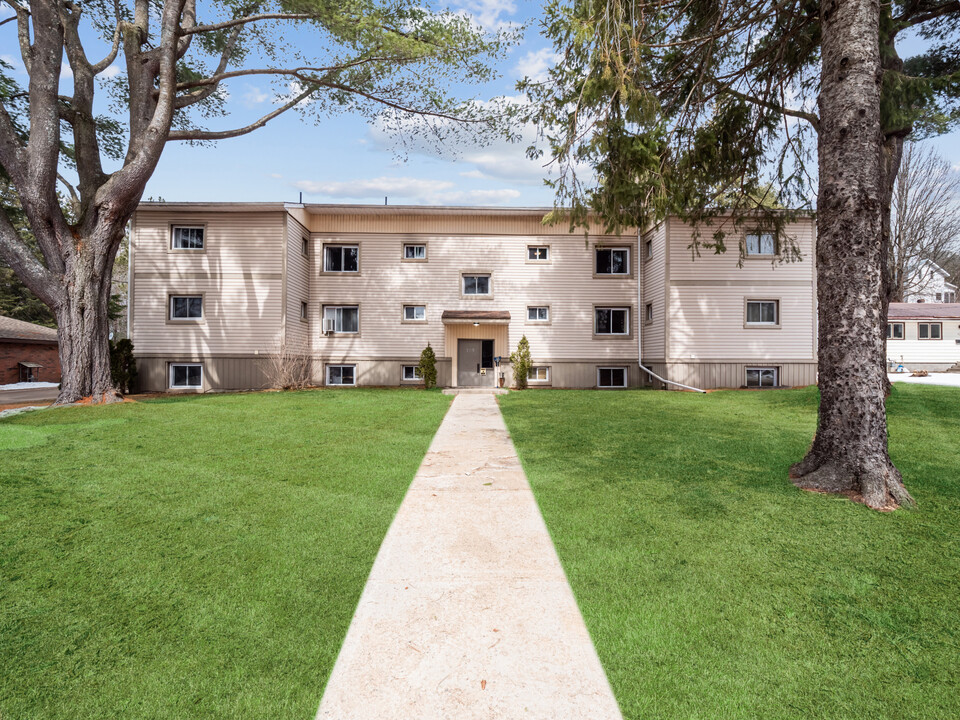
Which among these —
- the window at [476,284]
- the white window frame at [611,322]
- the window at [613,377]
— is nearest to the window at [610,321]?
the white window frame at [611,322]

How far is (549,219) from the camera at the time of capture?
294 inches

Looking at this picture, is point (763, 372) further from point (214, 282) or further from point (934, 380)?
point (214, 282)

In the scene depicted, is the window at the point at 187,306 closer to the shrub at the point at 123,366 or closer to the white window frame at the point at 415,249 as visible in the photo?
the shrub at the point at 123,366

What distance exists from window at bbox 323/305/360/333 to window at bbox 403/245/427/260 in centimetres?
342

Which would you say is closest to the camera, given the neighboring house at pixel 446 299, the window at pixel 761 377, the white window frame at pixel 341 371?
the neighboring house at pixel 446 299

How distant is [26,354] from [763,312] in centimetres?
3655

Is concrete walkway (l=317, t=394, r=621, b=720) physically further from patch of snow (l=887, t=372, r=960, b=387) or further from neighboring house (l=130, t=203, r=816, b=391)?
patch of snow (l=887, t=372, r=960, b=387)

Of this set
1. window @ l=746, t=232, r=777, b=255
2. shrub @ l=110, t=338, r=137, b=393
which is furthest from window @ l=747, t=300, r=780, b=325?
shrub @ l=110, t=338, r=137, b=393

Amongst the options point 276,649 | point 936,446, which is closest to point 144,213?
point 276,649

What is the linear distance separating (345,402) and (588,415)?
7031mm

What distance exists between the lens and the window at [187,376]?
19.7 m

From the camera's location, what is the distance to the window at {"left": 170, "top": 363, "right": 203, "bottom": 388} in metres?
19.7

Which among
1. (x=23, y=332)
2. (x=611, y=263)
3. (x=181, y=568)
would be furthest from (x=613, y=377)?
(x=23, y=332)

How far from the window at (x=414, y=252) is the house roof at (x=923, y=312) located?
28639 mm
